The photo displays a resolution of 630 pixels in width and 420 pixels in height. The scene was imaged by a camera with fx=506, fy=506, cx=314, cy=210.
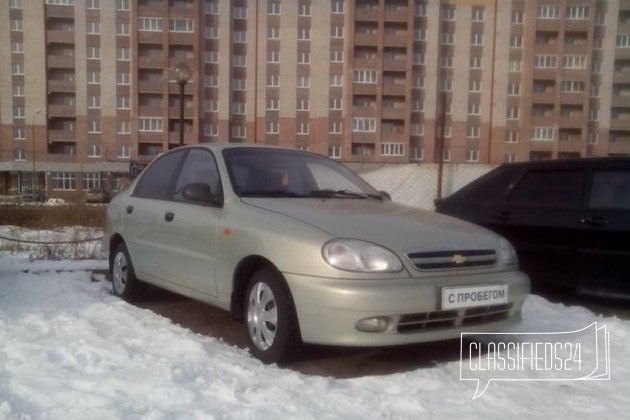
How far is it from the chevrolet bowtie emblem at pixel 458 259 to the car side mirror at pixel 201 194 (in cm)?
174

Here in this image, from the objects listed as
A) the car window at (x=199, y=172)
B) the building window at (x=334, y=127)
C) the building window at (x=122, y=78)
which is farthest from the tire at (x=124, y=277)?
the building window at (x=122, y=78)

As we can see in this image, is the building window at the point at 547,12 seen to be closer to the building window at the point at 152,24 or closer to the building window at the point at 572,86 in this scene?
the building window at the point at 572,86

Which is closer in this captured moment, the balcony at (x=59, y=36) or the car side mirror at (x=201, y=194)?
the car side mirror at (x=201, y=194)

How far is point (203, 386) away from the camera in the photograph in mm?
2758

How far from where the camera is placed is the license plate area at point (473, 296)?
297 centimetres

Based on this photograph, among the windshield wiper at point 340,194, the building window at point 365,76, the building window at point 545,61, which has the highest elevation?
the building window at point 545,61

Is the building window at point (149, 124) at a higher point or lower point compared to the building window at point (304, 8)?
lower

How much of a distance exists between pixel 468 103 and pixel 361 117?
10534 mm

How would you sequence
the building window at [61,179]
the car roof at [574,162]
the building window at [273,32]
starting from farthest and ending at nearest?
the building window at [273,32]
the building window at [61,179]
the car roof at [574,162]

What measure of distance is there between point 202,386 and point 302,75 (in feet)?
155

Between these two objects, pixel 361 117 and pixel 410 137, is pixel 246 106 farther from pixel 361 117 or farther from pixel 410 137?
pixel 410 137

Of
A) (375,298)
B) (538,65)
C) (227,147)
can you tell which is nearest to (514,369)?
(375,298)

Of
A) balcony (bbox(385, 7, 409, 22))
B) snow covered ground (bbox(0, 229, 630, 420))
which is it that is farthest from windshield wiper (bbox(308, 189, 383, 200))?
balcony (bbox(385, 7, 409, 22))

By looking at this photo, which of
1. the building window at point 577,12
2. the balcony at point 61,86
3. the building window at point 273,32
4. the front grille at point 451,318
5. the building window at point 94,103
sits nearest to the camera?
the front grille at point 451,318
